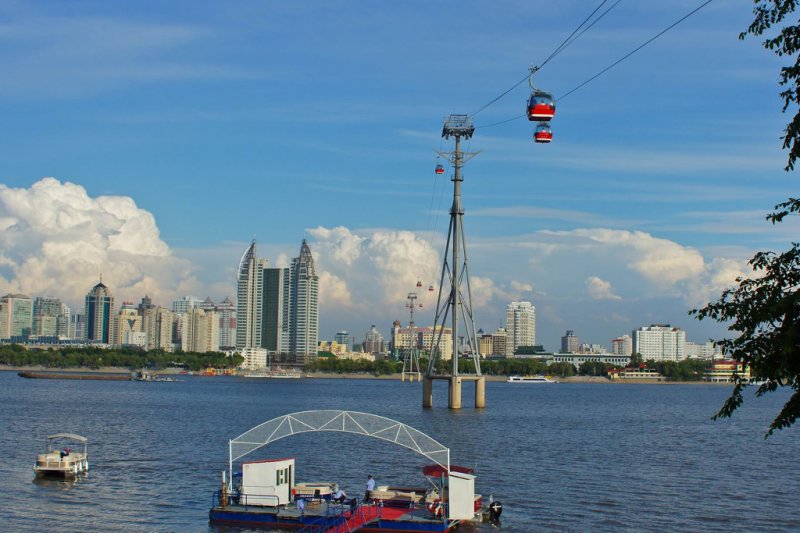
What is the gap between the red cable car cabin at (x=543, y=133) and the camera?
1454 inches

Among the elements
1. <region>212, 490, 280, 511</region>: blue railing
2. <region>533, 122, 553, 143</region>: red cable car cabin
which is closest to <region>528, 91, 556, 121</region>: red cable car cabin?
<region>533, 122, 553, 143</region>: red cable car cabin

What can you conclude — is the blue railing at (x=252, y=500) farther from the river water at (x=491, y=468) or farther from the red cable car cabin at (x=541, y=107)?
the red cable car cabin at (x=541, y=107)

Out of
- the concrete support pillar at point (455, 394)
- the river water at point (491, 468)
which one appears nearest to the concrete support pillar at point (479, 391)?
the river water at point (491, 468)

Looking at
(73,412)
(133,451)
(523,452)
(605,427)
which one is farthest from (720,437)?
(73,412)

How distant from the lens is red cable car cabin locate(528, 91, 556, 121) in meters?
36.4

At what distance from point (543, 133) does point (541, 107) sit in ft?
3.62

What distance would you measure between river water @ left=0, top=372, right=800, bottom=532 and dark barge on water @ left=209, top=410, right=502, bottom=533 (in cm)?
157

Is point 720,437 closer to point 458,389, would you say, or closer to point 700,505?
point 458,389

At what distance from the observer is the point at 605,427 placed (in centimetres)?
8062

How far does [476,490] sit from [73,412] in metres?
60.6

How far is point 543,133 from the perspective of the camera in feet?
121

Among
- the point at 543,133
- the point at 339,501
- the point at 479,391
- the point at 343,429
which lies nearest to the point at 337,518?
the point at 339,501

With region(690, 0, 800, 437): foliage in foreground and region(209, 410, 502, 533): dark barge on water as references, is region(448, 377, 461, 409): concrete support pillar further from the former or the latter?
region(690, 0, 800, 437): foliage in foreground

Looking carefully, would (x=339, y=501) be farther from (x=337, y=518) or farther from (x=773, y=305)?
(x=773, y=305)
